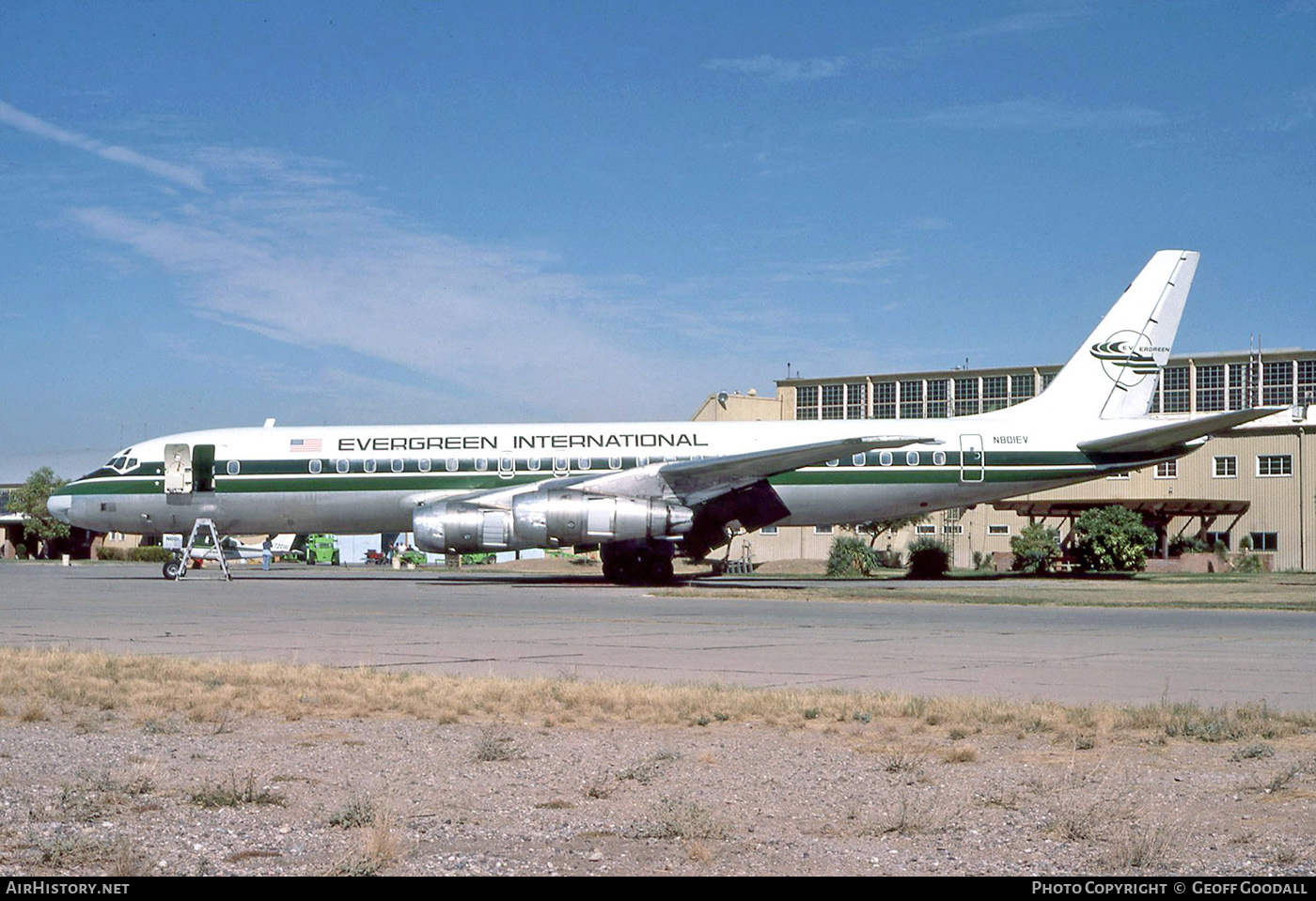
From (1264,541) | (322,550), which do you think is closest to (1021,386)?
(1264,541)

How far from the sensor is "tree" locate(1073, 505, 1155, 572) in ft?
137

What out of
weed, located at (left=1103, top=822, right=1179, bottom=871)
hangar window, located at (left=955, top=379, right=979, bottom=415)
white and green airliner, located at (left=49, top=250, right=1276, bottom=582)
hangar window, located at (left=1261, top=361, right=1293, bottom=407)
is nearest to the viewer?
weed, located at (left=1103, top=822, right=1179, bottom=871)

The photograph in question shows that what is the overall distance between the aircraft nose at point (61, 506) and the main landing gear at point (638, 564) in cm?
1398

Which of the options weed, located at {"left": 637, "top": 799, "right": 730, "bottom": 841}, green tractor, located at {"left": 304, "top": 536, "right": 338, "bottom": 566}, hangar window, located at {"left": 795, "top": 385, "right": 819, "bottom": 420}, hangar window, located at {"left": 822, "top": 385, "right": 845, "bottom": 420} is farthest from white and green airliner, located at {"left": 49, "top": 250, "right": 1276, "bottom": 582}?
hangar window, located at {"left": 795, "top": 385, "right": 819, "bottom": 420}

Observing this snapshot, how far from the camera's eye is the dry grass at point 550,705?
865cm

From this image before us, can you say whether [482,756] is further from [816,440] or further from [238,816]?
[816,440]

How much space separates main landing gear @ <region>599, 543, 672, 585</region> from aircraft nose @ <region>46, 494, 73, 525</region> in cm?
1398

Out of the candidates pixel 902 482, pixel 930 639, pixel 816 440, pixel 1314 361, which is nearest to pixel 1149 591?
pixel 902 482

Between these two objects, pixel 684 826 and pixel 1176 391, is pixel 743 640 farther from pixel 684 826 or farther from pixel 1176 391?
pixel 1176 391

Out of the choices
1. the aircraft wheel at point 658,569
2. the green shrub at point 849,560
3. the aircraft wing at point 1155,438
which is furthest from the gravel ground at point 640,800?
the green shrub at point 849,560

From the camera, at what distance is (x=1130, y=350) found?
113ft

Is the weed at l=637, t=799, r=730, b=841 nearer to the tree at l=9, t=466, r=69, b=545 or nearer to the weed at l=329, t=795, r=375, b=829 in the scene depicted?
the weed at l=329, t=795, r=375, b=829

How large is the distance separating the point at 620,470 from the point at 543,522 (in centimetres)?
371

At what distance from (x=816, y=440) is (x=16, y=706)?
24.7 m
